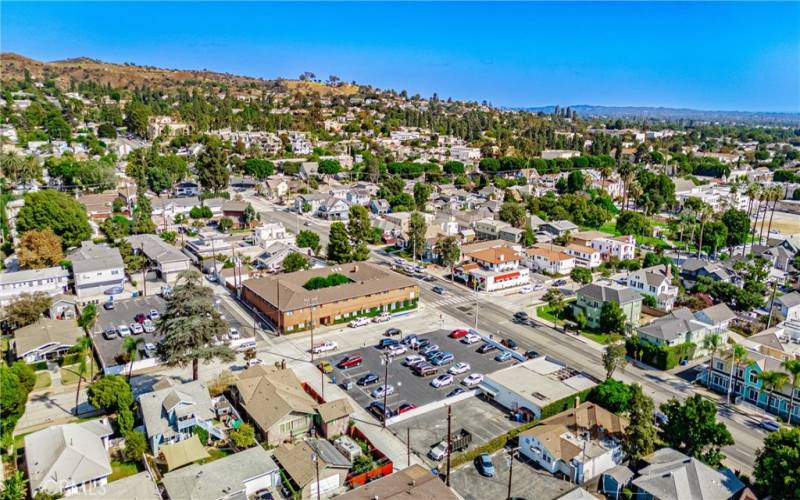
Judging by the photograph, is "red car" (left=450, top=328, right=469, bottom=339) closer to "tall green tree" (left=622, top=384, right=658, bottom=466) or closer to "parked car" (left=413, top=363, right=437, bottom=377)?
"parked car" (left=413, top=363, right=437, bottom=377)

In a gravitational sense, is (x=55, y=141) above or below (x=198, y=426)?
above

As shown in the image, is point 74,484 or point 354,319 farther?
point 354,319

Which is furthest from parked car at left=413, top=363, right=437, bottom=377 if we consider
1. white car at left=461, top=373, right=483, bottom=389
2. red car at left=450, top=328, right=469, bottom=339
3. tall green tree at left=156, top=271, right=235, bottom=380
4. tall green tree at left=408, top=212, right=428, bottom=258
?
tall green tree at left=408, top=212, right=428, bottom=258

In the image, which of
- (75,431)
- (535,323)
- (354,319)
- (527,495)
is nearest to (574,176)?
(535,323)

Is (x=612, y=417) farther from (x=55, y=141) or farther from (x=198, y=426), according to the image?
(x=55, y=141)

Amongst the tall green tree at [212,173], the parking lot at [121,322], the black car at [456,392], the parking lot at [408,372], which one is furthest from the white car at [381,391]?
the tall green tree at [212,173]

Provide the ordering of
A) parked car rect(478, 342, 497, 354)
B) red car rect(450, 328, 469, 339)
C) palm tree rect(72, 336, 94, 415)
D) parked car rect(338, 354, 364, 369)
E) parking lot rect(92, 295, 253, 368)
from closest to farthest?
palm tree rect(72, 336, 94, 415), parked car rect(338, 354, 364, 369), parking lot rect(92, 295, 253, 368), parked car rect(478, 342, 497, 354), red car rect(450, 328, 469, 339)

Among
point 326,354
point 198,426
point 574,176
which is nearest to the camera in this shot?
point 198,426
